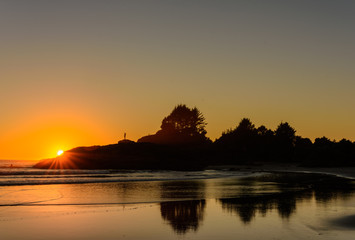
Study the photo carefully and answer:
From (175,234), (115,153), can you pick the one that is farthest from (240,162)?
(175,234)

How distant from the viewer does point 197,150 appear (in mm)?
122625

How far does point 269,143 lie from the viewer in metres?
126

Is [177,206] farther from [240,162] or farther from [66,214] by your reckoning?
[240,162]

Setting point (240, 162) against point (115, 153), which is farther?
point (240, 162)

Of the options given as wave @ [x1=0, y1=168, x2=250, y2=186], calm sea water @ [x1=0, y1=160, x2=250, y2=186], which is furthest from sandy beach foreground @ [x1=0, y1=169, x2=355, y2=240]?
calm sea water @ [x1=0, y1=160, x2=250, y2=186]

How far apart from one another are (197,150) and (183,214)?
105570mm

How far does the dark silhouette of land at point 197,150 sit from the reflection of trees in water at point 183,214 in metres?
66.4

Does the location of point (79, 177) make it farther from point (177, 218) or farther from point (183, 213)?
point (177, 218)

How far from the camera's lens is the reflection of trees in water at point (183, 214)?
14422mm

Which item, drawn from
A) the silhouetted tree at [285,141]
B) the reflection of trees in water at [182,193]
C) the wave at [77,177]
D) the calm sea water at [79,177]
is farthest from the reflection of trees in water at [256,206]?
the silhouetted tree at [285,141]

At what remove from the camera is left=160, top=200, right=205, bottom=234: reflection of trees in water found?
1442 cm

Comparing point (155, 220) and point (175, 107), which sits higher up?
point (175, 107)

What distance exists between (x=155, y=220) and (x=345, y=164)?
92.4m

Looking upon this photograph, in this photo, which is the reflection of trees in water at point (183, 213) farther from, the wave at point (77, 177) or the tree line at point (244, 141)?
the tree line at point (244, 141)
